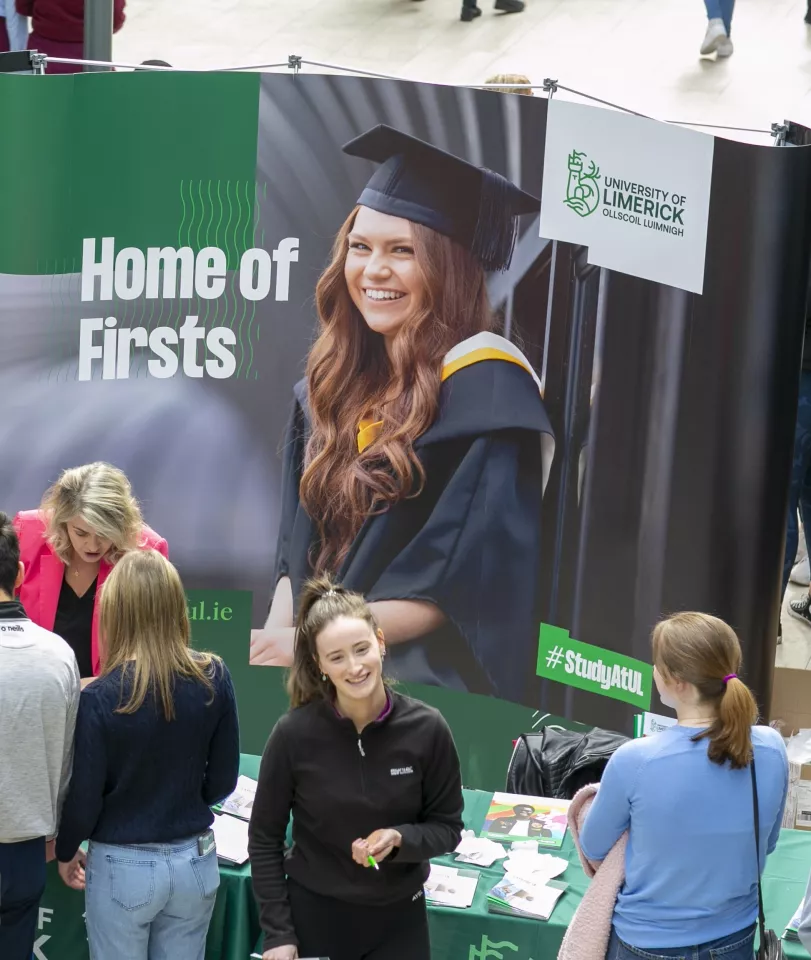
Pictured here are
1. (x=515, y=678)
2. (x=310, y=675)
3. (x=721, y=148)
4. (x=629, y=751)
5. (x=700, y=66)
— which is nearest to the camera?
(x=629, y=751)

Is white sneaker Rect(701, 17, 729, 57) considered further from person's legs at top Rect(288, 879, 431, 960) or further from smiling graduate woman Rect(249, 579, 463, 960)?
person's legs at top Rect(288, 879, 431, 960)

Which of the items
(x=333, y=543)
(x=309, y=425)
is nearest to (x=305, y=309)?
(x=309, y=425)

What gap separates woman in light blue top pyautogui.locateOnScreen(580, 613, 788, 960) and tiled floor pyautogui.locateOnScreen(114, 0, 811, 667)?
6.63m

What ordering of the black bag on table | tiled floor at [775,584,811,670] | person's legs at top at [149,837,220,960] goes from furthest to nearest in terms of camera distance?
tiled floor at [775,584,811,670]
the black bag on table
person's legs at top at [149,837,220,960]

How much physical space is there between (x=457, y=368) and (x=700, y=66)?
571 cm

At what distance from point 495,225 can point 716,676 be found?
92.2 inches

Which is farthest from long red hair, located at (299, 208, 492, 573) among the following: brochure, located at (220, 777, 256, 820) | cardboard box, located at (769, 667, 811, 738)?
brochure, located at (220, 777, 256, 820)

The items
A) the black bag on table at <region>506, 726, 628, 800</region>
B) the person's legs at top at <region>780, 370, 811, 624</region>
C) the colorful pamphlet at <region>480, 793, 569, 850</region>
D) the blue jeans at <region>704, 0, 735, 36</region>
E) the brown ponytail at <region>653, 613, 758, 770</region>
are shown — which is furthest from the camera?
the blue jeans at <region>704, 0, 735, 36</region>

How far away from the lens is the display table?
2779mm

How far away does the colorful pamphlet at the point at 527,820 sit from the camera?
3084mm

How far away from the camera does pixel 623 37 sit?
9.72 m

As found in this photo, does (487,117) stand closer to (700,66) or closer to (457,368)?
(457,368)

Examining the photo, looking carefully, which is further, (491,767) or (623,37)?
(623,37)

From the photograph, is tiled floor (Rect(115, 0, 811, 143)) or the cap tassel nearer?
the cap tassel
